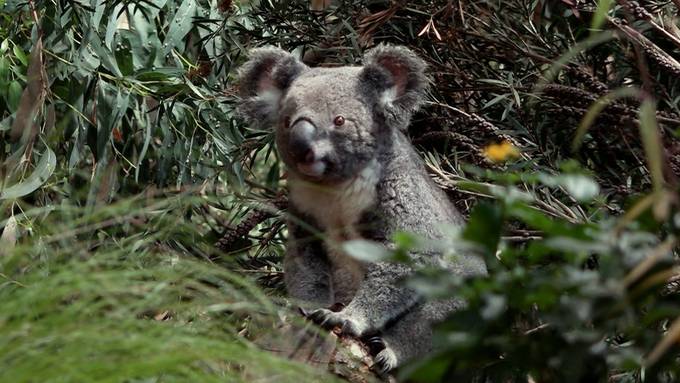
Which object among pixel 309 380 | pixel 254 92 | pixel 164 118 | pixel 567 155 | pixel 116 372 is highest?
pixel 116 372

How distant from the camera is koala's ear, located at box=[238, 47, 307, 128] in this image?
437 cm

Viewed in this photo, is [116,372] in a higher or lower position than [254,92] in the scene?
higher

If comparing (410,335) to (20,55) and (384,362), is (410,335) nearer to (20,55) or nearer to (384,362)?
(384,362)

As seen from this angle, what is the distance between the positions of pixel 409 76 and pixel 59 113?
2.00 meters

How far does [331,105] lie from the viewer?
4.07 m

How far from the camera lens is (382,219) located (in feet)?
13.1

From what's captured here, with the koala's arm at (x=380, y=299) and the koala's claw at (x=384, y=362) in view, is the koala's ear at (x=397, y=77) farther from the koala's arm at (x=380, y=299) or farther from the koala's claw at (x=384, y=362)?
the koala's claw at (x=384, y=362)

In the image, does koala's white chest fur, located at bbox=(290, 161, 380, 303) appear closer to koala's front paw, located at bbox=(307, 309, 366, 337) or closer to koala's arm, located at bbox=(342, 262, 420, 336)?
koala's arm, located at bbox=(342, 262, 420, 336)

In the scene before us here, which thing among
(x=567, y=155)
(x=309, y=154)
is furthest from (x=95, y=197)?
(x=567, y=155)

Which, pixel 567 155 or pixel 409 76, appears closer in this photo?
pixel 409 76

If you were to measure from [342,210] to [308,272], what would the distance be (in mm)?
263

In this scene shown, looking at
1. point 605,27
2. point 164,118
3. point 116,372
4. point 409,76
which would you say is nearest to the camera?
point 116,372

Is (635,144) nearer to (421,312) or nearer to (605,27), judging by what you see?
(605,27)

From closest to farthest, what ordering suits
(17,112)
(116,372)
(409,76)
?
(116,372) < (409,76) < (17,112)
